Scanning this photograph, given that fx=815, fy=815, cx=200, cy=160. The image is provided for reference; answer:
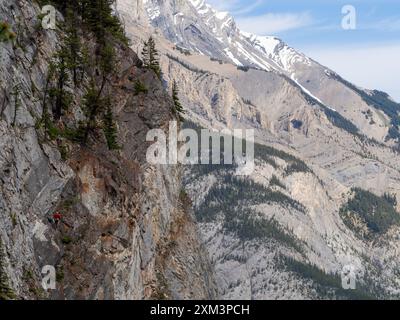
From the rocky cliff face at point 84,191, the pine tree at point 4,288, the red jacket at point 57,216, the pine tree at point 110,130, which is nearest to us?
the pine tree at point 4,288

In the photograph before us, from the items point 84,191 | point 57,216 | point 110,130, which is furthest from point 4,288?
point 110,130

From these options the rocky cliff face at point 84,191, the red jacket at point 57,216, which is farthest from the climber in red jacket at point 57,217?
the rocky cliff face at point 84,191

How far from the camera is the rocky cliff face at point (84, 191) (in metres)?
56.6

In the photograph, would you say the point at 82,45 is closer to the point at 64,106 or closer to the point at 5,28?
the point at 64,106

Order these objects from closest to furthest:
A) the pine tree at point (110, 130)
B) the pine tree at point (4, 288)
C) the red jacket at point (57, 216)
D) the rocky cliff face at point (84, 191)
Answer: the pine tree at point (4, 288), the rocky cliff face at point (84, 191), the red jacket at point (57, 216), the pine tree at point (110, 130)

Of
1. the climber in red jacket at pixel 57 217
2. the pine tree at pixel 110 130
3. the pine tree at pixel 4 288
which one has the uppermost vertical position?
the pine tree at pixel 110 130

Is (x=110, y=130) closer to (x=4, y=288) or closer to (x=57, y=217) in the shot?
(x=57, y=217)

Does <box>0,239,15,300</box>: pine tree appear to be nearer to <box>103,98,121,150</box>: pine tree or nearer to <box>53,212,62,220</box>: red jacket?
<box>53,212,62,220</box>: red jacket

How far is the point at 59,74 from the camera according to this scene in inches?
2768

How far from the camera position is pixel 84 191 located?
6500cm

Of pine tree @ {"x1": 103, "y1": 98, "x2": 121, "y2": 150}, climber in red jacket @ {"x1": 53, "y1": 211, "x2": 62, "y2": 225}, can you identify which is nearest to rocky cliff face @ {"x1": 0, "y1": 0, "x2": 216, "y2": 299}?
climber in red jacket @ {"x1": 53, "y1": 211, "x2": 62, "y2": 225}

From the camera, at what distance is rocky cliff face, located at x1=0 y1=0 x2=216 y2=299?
56.6 meters

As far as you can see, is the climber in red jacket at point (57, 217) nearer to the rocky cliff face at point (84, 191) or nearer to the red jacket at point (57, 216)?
the red jacket at point (57, 216)
